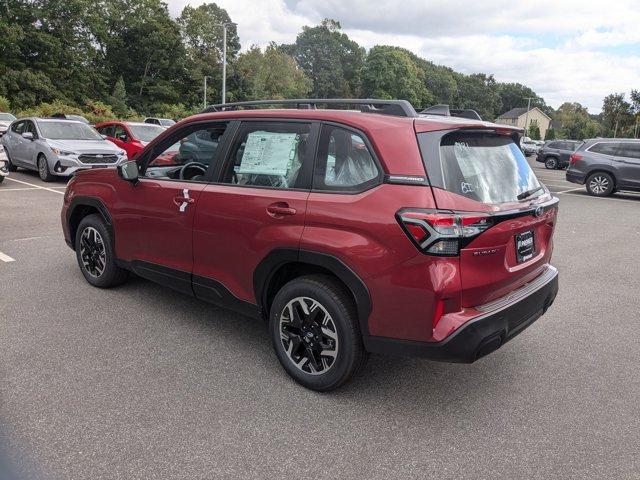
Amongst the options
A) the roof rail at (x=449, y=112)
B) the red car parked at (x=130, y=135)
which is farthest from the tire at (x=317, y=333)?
the red car parked at (x=130, y=135)

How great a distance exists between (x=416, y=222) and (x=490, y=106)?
464ft

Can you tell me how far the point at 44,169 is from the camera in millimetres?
12664

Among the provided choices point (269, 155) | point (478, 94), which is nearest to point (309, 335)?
point (269, 155)

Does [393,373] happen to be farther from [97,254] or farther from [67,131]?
Answer: [67,131]

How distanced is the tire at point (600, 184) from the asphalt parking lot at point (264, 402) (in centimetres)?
1250

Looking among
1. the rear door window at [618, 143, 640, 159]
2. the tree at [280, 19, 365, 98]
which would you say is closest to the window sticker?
→ the rear door window at [618, 143, 640, 159]

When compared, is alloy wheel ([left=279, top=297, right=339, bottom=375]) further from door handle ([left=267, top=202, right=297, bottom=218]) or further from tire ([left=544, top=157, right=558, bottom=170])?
tire ([left=544, top=157, right=558, bottom=170])

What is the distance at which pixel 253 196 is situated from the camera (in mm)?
3441

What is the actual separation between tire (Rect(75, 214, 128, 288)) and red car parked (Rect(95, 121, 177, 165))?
960 cm

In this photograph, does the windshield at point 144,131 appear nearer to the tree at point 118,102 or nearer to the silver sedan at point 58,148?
the silver sedan at point 58,148

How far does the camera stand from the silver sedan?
486 inches

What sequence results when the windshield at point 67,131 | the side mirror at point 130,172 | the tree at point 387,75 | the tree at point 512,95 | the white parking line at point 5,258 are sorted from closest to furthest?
the side mirror at point 130,172 < the white parking line at point 5,258 < the windshield at point 67,131 < the tree at point 387,75 < the tree at point 512,95

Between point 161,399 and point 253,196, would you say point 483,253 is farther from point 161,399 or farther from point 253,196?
point 161,399

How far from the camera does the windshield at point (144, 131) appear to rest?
578 inches
